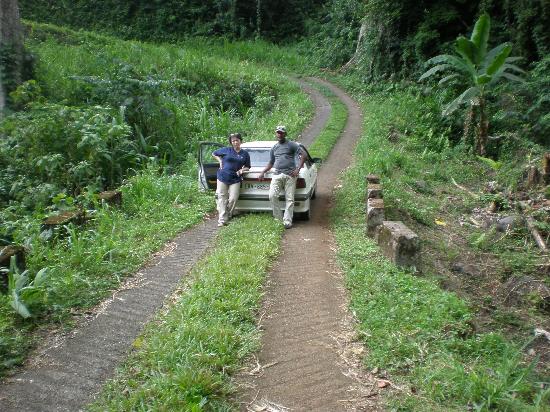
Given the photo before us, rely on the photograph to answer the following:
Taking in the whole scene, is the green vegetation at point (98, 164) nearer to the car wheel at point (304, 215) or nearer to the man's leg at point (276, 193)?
the man's leg at point (276, 193)

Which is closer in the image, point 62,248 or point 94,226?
point 62,248

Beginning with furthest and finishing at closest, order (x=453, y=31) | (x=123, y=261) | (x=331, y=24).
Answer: (x=331, y=24)
(x=453, y=31)
(x=123, y=261)

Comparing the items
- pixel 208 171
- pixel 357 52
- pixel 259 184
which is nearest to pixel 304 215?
pixel 259 184

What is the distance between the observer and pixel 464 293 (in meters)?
8.12

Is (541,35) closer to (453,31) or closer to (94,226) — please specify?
(453,31)

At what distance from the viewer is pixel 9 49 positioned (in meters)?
17.0

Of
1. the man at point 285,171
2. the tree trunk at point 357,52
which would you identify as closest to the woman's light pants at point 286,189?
the man at point 285,171

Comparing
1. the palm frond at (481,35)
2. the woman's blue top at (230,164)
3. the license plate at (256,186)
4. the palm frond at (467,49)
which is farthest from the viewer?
the palm frond at (467,49)

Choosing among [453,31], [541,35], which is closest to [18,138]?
[541,35]

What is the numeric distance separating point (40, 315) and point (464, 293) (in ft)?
18.7

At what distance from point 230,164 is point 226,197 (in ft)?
1.97

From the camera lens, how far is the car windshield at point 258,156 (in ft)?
34.7

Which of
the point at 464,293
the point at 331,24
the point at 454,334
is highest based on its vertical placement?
the point at 331,24

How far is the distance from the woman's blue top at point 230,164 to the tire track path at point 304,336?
1405 millimetres
